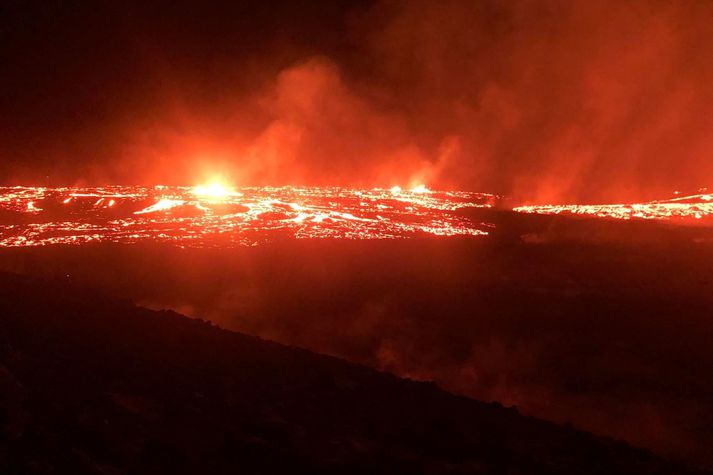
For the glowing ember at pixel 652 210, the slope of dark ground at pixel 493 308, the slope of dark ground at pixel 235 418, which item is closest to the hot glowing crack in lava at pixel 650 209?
the glowing ember at pixel 652 210

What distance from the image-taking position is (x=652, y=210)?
1236 inches

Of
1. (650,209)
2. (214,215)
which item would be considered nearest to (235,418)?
(214,215)

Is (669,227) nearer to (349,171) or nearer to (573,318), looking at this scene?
(573,318)

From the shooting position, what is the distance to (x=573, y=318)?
1352 cm

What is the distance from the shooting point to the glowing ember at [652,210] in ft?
95.1

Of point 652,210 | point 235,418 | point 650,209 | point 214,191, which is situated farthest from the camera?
point 214,191

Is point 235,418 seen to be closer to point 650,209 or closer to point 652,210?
point 652,210

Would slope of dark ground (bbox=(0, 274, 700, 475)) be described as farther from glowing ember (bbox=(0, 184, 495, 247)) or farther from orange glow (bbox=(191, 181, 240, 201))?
orange glow (bbox=(191, 181, 240, 201))

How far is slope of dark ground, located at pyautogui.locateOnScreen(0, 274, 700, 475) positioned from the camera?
20.2 feet

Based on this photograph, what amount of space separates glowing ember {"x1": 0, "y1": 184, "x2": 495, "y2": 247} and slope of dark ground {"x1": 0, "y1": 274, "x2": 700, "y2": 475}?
11735mm

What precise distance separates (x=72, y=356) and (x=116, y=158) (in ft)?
157

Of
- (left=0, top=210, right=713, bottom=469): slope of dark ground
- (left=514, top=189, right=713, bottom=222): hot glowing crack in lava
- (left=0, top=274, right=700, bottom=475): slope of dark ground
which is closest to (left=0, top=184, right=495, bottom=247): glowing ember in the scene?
(left=0, top=210, right=713, bottom=469): slope of dark ground

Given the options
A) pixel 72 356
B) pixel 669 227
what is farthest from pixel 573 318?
pixel 669 227

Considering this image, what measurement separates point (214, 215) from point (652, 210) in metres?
22.9
